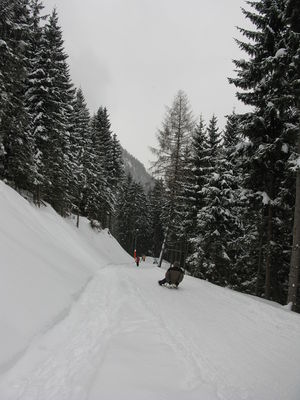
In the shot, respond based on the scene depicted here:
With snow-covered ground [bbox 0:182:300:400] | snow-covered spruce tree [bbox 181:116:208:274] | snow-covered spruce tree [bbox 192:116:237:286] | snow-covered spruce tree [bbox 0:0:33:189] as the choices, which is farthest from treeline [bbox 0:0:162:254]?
snow-covered spruce tree [bbox 192:116:237:286]

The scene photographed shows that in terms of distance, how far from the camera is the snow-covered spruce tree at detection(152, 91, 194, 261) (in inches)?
851

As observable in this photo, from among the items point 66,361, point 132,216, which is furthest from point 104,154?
point 66,361

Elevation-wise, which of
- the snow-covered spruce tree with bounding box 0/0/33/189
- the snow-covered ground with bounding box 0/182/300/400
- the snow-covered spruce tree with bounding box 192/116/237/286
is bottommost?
the snow-covered ground with bounding box 0/182/300/400

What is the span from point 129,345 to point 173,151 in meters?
18.4

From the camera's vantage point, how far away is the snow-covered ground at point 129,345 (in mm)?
3500

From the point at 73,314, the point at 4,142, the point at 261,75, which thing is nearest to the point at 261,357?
the point at 73,314

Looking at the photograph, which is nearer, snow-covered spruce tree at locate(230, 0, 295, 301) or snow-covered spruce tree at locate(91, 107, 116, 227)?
snow-covered spruce tree at locate(230, 0, 295, 301)

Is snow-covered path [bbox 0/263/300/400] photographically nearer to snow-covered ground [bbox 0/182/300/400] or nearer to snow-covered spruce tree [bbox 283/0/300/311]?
snow-covered ground [bbox 0/182/300/400]

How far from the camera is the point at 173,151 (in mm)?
21828

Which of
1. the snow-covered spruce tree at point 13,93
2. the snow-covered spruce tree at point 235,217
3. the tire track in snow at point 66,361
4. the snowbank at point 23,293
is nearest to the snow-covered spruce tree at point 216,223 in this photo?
the snow-covered spruce tree at point 235,217

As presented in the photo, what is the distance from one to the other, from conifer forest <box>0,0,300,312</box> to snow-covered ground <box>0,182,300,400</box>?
18.2ft

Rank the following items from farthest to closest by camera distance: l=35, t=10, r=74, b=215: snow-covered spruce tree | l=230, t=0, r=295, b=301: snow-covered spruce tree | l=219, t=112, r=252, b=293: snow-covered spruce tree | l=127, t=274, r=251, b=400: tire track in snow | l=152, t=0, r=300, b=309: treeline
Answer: l=35, t=10, r=74, b=215: snow-covered spruce tree
l=219, t=112, r=252, b=293: snow-covered spruce tree
l=230, t=0, r=295, b=301: snow-covered spruce tree
l=152, t=0, r=300, b=309: treeline
l=127, t=274, r=251, b=400: tire track in snow

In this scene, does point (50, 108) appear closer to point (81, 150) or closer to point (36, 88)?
point (36, 88)

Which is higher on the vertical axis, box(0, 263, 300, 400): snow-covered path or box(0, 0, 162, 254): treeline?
box(0, 0, 162, 254): treeline
